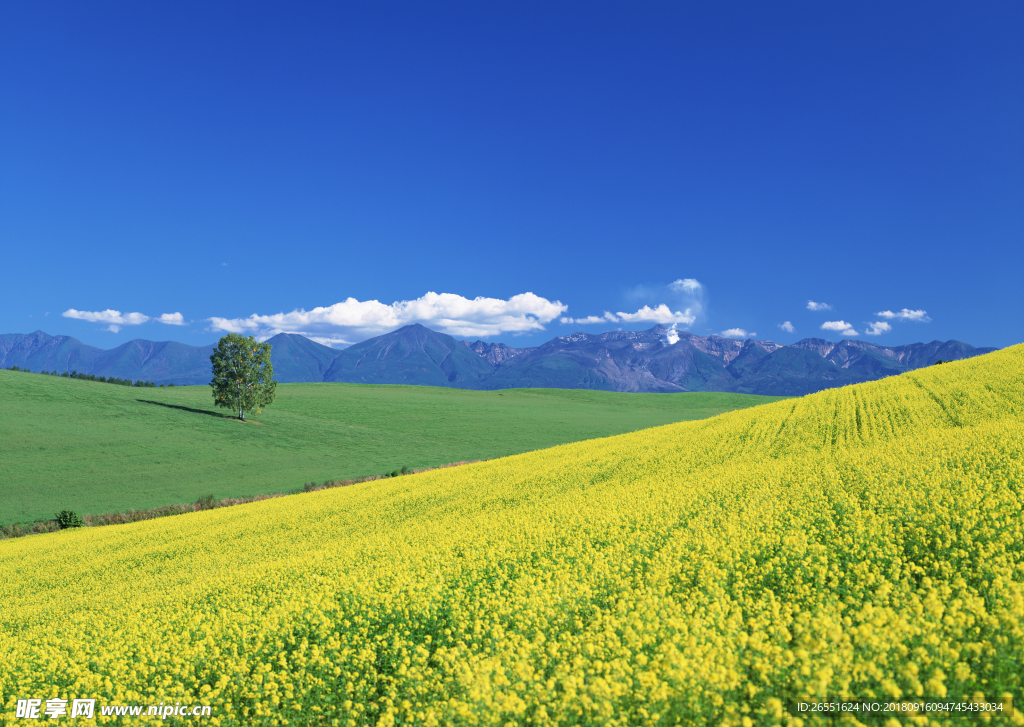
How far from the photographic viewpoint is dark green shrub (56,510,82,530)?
101ft

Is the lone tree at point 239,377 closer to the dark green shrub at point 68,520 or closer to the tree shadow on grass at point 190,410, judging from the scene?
the tree shadow on grass at point 190,410

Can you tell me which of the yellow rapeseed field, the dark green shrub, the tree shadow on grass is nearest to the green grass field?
the tree shadow on grass

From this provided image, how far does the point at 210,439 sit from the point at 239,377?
1396cm

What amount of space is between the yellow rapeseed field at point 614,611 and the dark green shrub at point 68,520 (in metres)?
15.4

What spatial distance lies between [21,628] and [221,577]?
4.31 metres

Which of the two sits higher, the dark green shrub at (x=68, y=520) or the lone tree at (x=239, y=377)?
the lone tree at (x=239, y=377)

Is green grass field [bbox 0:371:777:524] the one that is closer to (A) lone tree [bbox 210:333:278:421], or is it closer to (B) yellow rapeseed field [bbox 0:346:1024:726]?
(A) lone tree [bbox 210:333:278:421]

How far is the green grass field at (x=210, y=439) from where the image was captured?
129ft

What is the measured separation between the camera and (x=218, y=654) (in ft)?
24.4

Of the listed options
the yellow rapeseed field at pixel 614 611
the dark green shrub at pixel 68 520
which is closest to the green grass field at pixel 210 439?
the dark green shrub at pixel 68 520

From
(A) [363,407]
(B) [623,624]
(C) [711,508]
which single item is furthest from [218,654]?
(A) [363,407]

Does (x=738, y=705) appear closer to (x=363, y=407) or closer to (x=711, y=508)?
(x=711, y=508)

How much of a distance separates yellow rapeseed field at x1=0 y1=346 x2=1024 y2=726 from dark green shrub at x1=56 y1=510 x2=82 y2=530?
1543 cm

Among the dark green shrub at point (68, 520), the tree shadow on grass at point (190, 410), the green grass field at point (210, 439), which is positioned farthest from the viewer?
the tree shadow on grass at point (190, 410)
